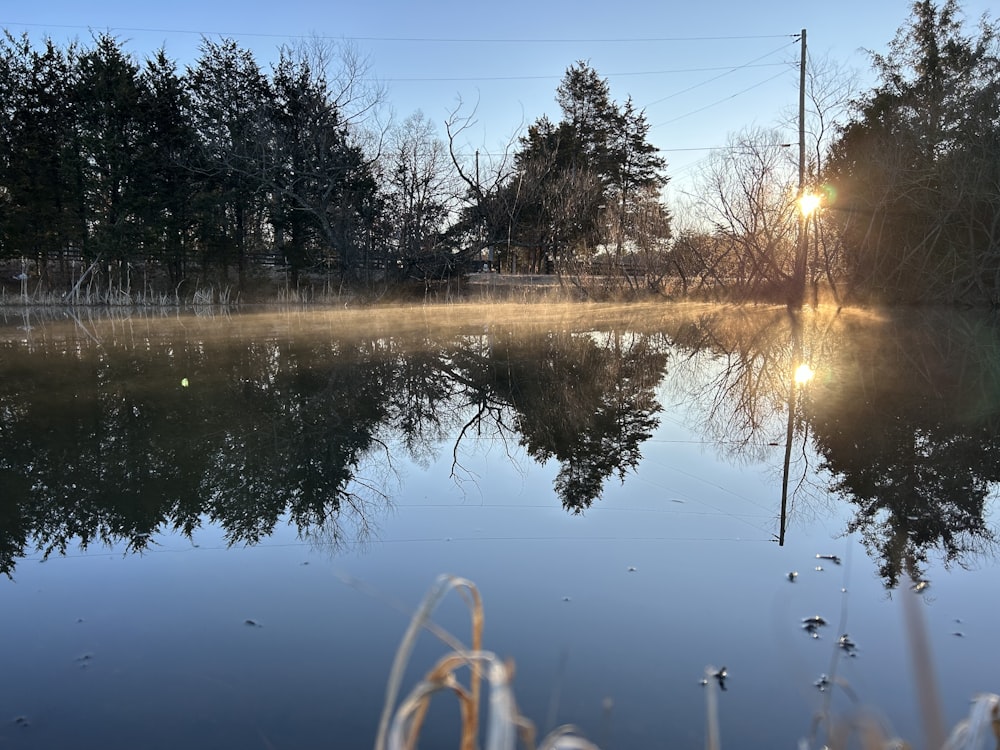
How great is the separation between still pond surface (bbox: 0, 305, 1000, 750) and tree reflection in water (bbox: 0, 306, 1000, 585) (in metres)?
0.03

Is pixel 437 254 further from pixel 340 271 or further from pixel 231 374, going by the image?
pixel 231 374

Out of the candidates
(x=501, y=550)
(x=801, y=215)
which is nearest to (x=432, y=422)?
(x=501, y=550)

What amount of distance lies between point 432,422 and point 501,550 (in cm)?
226

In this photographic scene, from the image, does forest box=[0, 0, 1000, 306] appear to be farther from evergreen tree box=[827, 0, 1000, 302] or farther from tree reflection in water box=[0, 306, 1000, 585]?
tree reflection in water box=[0, 306, 1000, 585]

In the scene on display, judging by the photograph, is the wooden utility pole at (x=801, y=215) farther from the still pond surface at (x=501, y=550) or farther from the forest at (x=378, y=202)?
the still pond surface at (x=501, y=550)

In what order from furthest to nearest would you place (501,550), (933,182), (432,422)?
(933,182) → (432,422) → (501,550)

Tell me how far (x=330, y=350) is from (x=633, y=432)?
4.81 metres

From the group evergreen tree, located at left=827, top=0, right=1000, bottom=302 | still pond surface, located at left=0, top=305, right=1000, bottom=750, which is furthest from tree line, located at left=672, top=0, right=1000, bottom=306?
still pond surface, located at left=0, top=305, right=1000, bottom=750

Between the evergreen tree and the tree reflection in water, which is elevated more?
the evergreen tree

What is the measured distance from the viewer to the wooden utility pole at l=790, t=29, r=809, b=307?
50.5 ft

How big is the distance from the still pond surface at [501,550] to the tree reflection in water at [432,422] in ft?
0.09

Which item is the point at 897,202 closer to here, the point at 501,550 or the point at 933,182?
the point at 933,182

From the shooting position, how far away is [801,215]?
50.8 ft

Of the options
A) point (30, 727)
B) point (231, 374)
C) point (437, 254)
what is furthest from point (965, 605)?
point (437, 254)
